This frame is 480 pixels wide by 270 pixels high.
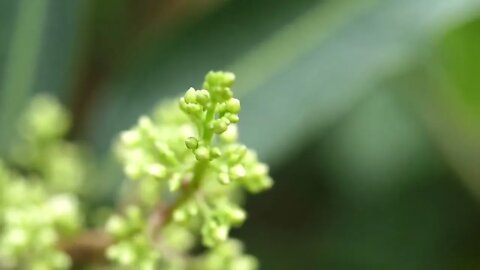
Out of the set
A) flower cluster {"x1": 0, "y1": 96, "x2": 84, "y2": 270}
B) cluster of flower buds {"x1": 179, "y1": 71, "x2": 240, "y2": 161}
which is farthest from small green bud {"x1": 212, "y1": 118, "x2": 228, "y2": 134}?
flower cluster {"x1": 0, "y1": 96, "x2": 84, "y2": 270}

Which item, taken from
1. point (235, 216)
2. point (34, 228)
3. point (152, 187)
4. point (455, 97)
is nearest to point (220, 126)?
point (235, 216)

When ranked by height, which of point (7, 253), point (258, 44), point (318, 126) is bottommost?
point (7, 253)

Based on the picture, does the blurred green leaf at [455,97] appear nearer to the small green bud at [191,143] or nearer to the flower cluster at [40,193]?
the flower cluster at [40,193]

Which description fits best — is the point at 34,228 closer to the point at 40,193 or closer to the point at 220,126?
the point at 40,193

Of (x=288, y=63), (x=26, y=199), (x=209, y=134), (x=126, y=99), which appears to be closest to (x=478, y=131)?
(x=288, y=63)

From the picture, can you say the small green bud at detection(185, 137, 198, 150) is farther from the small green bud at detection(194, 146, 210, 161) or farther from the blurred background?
the blurred background

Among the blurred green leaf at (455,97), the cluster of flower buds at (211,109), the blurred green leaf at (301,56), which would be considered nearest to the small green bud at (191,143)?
the cluster of flower buds at (211,109)

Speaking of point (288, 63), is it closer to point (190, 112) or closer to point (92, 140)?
point (92, 140)
